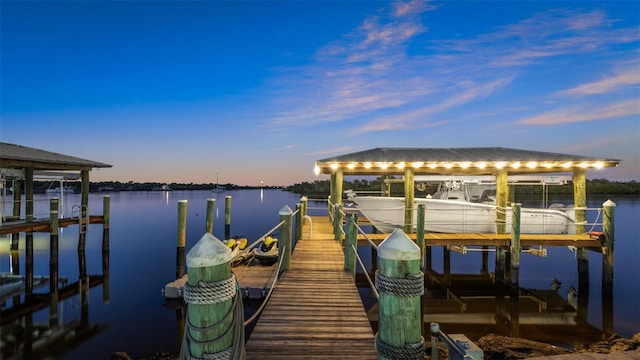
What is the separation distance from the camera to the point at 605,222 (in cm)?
1326

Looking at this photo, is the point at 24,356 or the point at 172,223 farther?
the point at 172,223

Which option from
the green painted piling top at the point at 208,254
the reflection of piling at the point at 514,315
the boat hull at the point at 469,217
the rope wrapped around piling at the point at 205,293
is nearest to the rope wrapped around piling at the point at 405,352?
the rope wrapped around piling at the point at 205,293

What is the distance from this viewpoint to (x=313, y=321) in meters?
5.40

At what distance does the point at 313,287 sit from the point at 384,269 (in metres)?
4.79

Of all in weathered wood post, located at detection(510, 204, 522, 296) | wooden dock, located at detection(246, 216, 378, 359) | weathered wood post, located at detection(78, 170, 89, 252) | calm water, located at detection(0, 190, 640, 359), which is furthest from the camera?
weathered wood post, located at detection(78, 170, 89, 252)

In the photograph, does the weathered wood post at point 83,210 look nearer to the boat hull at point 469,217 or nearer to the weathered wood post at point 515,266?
the boat hull at point 469,217

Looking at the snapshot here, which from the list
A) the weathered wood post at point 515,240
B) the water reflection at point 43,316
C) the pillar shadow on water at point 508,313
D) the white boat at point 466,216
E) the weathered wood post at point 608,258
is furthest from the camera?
the white boat at point 466,216

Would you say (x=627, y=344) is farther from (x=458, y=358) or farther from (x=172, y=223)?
(x=172, y=223)

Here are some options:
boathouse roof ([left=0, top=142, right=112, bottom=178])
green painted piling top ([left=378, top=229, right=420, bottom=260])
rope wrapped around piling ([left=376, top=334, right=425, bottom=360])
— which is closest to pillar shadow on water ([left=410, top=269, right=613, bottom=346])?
rope wrapped around piling ([left=376, top=334, right=425, bottom=360])

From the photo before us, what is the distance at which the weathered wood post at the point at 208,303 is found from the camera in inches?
105

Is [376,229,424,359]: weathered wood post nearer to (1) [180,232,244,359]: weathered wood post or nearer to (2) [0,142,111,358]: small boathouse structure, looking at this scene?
(1) [180,232,244,359]: weathered wood post

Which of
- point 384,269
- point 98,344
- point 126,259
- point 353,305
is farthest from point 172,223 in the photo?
point 384,269

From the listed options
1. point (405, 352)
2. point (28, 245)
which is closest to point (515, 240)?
point (405, 352)

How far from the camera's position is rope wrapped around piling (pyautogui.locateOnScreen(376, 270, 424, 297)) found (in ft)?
8.77
